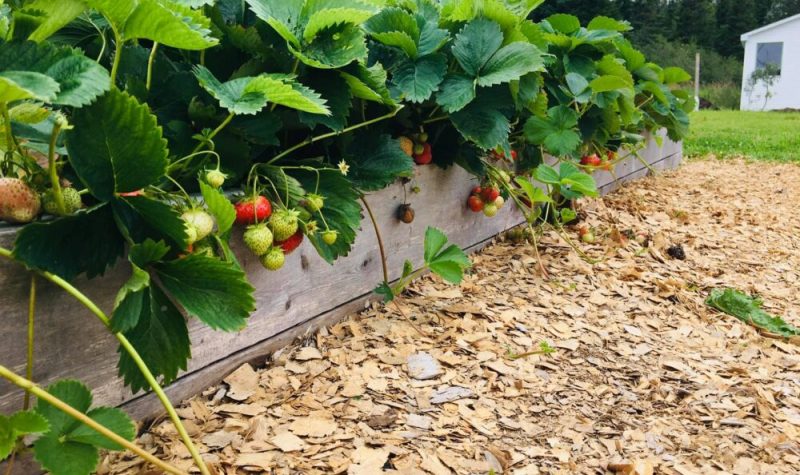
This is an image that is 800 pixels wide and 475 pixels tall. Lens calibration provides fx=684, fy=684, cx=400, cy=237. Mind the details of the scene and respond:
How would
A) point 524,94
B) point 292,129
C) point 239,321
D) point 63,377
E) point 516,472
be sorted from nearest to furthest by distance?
point 239,321 < point 63,377 < point 516,472 < point 292,129 < point 524,94

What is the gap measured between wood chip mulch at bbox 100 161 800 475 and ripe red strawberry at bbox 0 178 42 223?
1.43 feet

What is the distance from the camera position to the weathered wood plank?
1017mm

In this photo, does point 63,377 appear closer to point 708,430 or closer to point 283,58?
point 283,58

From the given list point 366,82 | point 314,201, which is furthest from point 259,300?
point 366,82

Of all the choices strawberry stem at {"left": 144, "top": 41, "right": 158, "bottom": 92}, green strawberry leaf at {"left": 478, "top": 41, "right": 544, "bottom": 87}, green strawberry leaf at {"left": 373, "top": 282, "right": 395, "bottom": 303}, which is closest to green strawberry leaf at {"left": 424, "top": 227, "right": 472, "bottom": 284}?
green strawberry leaf at {"left": 373, "top": 282, "right": 395, "bottom": 303}

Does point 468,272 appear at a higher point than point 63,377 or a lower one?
lower

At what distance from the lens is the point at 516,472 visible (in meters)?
1.21

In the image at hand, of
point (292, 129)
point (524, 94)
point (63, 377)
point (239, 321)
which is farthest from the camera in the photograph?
point (524, 94)

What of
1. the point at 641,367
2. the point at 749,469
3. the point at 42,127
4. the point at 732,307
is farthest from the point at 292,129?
the point at 732,307

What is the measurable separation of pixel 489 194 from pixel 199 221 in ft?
4.17

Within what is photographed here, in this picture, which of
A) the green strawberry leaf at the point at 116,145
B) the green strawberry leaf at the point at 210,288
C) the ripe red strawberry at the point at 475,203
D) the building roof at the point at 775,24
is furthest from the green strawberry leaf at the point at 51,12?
the building roof at the point at 775,24

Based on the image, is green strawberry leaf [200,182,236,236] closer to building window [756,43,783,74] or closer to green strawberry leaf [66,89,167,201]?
green strawberry leaf [66,89,167,201]

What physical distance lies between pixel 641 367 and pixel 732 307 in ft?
2.00

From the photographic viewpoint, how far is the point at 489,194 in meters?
2.17
